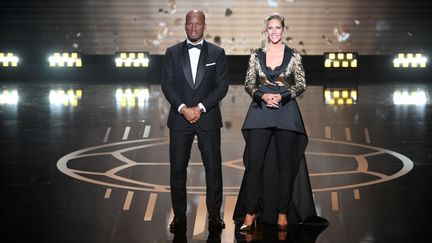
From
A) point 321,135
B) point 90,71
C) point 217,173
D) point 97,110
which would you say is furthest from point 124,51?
point 217,173

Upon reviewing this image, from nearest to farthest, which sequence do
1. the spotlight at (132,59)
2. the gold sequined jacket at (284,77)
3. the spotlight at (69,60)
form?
the gold sequined jacket at (284,77), the spotlight at (132,59), the spotlight at (69,60)

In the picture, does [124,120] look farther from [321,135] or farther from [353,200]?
[353,200]

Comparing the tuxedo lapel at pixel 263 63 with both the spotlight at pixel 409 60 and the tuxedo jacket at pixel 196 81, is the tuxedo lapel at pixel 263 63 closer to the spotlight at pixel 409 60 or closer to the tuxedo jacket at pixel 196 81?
the tuxedo jacket at pixel 196 81

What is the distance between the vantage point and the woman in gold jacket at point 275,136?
21.0ft

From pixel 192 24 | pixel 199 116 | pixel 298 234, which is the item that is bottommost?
pixel 298 234

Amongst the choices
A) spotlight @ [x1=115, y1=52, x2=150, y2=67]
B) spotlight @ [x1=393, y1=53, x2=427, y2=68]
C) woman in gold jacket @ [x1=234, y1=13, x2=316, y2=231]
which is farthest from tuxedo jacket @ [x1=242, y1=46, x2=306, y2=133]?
spotlight @ [x1=393, y1=53, x2=427, y2=68]

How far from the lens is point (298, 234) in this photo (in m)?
6.40

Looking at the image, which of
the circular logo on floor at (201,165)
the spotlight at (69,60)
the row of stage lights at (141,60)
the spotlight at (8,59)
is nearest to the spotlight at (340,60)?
the row of stage lights at (141,60)

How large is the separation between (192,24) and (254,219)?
56.1 inches

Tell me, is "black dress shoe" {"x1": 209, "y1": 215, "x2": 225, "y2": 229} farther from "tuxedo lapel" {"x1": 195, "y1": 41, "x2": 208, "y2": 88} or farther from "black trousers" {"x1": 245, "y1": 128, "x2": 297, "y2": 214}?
"tuxedo lapel" {"x1": 195, "y1": 41, "x2": 208, "y2": 88}

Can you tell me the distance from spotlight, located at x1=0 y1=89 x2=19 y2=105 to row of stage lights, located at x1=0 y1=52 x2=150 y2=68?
2664mm

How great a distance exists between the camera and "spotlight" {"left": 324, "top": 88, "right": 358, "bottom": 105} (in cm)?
1344

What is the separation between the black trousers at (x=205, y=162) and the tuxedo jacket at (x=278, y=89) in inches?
10.7

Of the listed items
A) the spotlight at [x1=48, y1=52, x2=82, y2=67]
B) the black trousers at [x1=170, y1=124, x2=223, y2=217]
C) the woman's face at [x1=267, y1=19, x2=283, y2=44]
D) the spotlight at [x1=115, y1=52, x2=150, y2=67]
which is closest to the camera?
the woman's face at [x1=267, y1=19, x2=283, y2=44]
